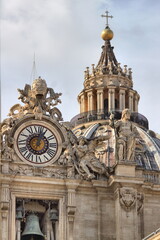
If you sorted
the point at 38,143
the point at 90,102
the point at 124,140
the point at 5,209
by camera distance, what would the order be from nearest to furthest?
the point at 5,209 → the point at 38,143 → the point at 124,140 → the point at 90,102

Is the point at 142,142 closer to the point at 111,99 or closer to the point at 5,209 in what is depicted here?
the point at 111,99

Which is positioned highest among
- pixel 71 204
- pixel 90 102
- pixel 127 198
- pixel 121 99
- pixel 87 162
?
pixel 121 99

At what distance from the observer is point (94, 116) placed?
203 ft

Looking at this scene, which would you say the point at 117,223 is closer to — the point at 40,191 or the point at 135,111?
the point at 40,191

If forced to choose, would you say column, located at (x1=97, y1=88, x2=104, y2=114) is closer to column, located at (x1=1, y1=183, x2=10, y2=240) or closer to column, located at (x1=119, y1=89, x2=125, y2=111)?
column, located at (x1=119, y1=89, x2=125, y2=111)

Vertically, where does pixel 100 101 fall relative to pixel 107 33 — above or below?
below

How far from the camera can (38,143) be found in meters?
44.3

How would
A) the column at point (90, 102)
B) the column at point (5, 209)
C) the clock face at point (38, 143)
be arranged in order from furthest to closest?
the column at point (90, 102) < the clock face at point (38, 143) < the column at point (5, 209)

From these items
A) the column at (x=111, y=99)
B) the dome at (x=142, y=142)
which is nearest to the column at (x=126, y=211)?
the dome at (x=142, y=142)

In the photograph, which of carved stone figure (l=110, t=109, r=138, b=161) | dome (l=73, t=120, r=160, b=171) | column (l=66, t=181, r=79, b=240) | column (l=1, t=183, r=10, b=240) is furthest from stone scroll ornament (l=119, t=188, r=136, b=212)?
dome (l=73, t=120, r=160, b=171)

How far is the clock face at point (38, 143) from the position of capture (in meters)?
44.0

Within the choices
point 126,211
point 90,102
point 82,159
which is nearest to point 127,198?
point 126,211

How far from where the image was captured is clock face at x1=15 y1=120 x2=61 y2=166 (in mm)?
44031

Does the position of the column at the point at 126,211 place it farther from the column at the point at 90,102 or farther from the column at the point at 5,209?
the column at the point at 90,102
